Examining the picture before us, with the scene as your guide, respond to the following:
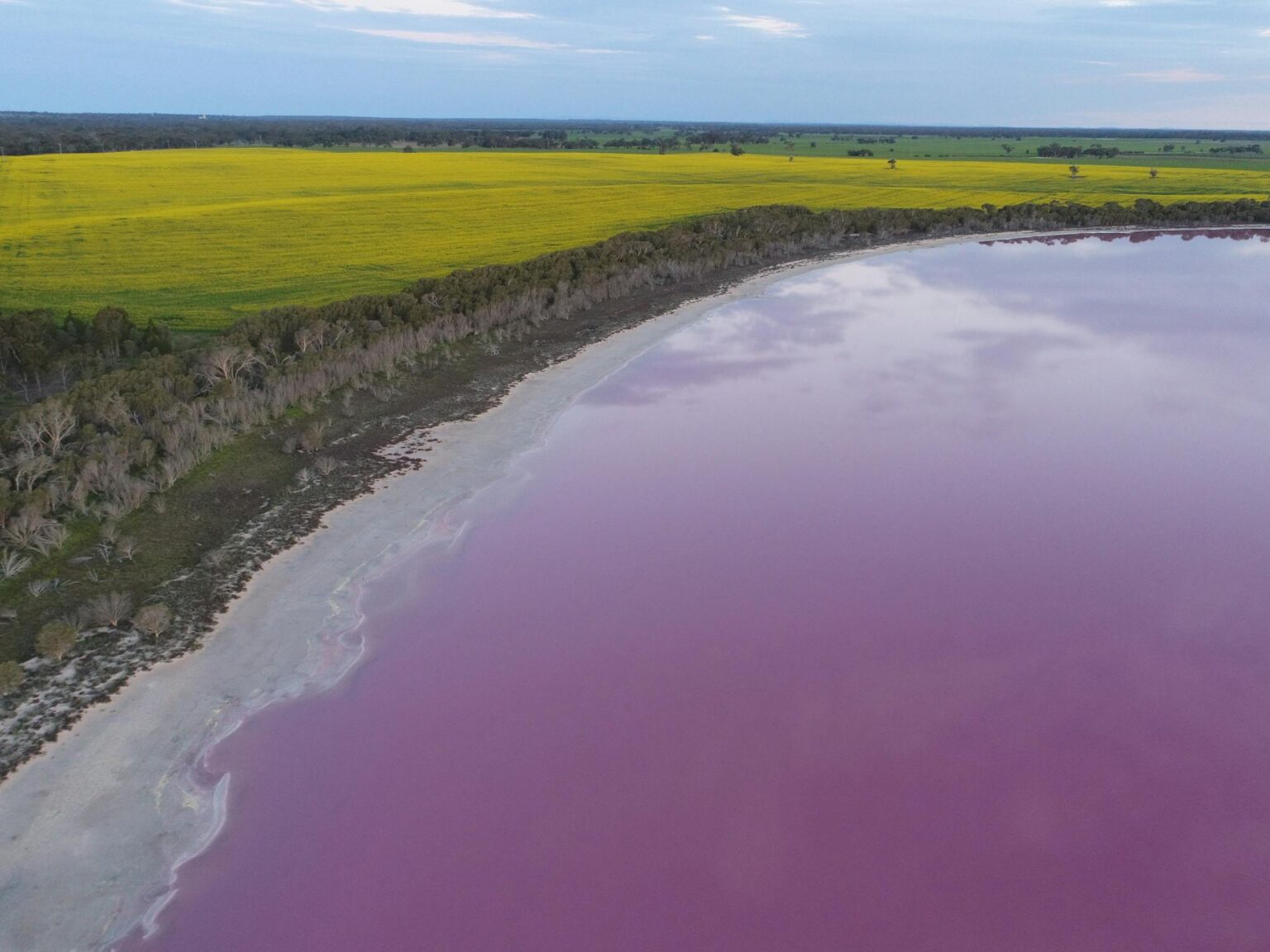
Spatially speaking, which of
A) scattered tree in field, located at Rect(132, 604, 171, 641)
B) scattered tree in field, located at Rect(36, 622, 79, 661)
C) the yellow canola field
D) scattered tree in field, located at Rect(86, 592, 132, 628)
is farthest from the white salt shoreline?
the yellow canola field

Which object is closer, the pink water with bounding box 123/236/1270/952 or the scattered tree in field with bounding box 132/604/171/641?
the pink water with bounding box 123/236/1270/952

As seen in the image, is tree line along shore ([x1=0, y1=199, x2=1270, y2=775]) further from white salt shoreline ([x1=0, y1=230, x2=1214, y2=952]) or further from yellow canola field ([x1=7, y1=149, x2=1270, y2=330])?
yellow canola field ([x1=7, y1=149, x2=1270, y2=330])

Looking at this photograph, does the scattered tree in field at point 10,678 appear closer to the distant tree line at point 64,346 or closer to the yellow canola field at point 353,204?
the distant tree line at point 64,346

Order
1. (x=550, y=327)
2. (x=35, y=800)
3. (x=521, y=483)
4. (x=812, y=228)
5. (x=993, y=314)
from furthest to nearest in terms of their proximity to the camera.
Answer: (x=812, y=228) → (x=993, y=314) → (x=550, y=327) → (x=521, y=483) → (x=35, y=800)

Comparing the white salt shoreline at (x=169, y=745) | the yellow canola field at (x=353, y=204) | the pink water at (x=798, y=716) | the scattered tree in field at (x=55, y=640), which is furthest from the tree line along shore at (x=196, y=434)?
the yellow canola field at (x=353, y=204)

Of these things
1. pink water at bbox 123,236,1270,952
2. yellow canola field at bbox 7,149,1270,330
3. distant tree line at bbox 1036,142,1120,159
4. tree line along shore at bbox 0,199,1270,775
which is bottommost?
pink water at bbox 123,236,1270,952

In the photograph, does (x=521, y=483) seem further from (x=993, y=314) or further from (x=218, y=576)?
(x=993, y=314)

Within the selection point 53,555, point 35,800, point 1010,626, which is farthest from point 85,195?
point 1010,626
